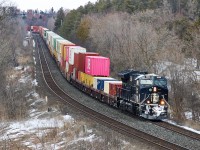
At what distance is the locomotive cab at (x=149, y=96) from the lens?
78.4 feet

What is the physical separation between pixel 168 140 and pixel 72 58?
89.1 feet

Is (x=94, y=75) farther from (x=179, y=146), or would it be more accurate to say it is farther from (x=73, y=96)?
(x=179, y=146)

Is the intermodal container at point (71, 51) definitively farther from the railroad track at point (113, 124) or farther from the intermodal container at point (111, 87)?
the intermodal container at point (111, 87)

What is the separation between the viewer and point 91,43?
7125 centimetres

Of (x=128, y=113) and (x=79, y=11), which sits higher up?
(x=79, y=11)

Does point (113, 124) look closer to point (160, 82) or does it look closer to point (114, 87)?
point (160, 82)

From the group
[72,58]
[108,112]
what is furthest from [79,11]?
[108,112]

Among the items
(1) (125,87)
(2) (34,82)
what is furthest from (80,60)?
(1) (125,87)

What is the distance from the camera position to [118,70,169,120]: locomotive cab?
23891 mm

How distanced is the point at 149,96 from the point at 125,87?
322 centimetres

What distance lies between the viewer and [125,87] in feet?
89.0

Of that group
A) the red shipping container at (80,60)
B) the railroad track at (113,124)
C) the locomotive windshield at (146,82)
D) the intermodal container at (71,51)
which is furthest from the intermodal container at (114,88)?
the intermodal container at (71,51)

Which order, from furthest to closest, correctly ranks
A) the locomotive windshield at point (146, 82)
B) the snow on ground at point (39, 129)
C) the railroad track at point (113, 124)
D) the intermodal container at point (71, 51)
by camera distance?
1. the intermodal container at point (71, 51)
2. the locomotive windshield at point (146, 82)
3. the snow on ground at point (39, 129)
4. the railroad track at point (113, 124)

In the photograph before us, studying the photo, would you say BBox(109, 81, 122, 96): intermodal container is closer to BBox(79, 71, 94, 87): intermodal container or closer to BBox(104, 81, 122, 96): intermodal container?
BBox(104, 81, 122, 96): intermodal container
